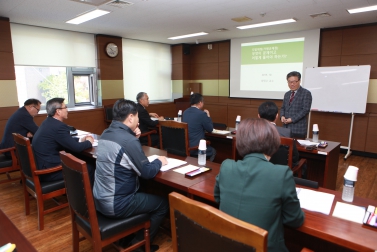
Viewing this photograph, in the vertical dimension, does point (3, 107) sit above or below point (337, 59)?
below

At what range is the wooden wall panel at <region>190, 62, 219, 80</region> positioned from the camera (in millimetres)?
7148

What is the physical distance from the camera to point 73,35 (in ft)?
17.8

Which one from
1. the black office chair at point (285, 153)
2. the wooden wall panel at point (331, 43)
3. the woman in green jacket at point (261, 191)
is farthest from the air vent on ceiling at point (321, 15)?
the woman in green jacket at point (261, 191)

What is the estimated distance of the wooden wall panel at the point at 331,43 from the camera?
511 cm

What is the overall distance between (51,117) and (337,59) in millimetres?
5257

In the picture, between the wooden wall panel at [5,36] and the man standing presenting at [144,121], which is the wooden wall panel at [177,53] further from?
the wooden wall panel at [5,36]

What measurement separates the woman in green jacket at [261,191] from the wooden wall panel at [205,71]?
19.9 feet

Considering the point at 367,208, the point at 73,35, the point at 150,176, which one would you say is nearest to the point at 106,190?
the point at 150,176

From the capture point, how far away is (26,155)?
241 centimetres

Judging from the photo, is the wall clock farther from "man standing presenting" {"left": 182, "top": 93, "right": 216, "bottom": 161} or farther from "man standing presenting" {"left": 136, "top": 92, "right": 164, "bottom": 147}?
"man standing presenting" {"left": 182, "top": 93, "right": 216, "bottom": 161}

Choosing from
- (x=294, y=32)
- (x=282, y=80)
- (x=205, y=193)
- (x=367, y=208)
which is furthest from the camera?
(x=282, y=80)

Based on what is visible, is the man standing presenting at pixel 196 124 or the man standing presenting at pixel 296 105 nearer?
the man standing presenting at pixel 196 124

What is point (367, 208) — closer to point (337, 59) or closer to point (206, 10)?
point (206, 10)

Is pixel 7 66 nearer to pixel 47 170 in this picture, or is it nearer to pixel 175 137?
pixel 47 170
